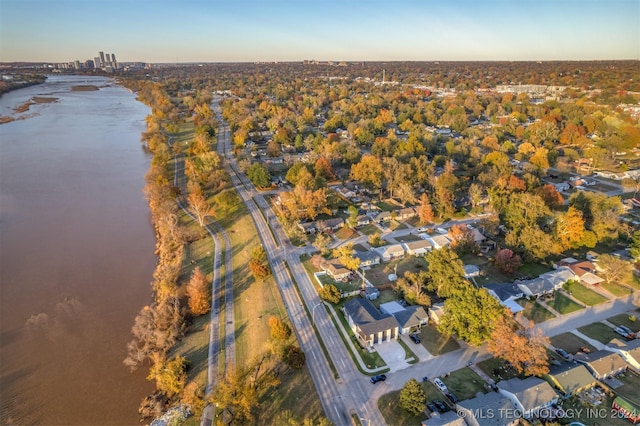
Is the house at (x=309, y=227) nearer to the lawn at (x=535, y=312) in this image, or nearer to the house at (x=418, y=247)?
the house at (x=418, y=247)

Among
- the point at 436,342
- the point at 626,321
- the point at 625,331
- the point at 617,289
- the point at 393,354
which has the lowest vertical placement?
the point at 393,354

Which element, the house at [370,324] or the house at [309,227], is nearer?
the house at [370,324]

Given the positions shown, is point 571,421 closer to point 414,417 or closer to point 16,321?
point 414,417

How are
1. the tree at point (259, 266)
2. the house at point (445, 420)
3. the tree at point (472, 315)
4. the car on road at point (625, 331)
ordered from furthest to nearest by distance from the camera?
the tree at point (259, 266) → the car on road at point (625, 331) → the tree at point (472, 315) → the house at point (445, 420)

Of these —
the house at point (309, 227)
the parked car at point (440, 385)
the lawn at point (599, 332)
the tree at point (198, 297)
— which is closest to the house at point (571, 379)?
the lawn at point (599, 332)

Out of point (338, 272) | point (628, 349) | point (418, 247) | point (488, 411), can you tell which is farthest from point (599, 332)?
point (338, 272)

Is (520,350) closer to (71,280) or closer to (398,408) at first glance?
(398,408)

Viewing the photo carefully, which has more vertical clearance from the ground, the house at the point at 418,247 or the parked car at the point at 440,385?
the house at the point at 418,247

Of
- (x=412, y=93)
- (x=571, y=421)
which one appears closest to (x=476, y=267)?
(x=571, y=421)
